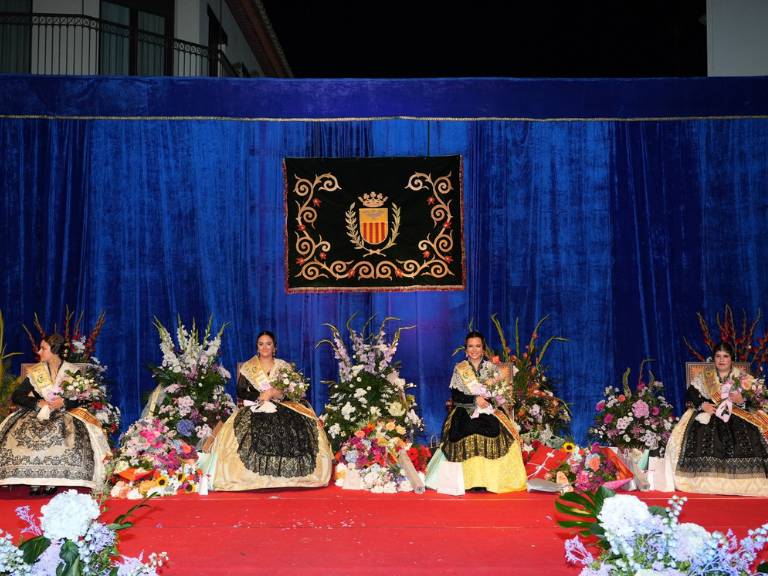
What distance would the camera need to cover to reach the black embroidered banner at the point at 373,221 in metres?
8.83

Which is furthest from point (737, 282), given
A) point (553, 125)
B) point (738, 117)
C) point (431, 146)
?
point (431, 146)

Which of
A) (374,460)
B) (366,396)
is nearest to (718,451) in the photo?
(374,460)

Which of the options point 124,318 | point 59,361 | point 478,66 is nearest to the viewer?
point 59,361

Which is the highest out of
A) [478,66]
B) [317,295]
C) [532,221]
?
[478,66]

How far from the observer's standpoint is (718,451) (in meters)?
7.13

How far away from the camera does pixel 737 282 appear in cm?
880

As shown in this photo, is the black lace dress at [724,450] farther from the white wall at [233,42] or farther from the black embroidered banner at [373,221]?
the white wall at [233,42]

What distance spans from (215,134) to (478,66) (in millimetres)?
4261

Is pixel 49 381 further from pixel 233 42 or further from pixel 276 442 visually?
pixel 233 42

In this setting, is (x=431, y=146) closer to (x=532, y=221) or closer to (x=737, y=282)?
(x=532, y=221)

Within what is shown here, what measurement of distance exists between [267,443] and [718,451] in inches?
135

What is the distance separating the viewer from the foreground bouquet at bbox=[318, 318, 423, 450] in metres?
7.62

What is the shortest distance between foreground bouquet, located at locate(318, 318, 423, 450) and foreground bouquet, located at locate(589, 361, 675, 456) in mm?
1575

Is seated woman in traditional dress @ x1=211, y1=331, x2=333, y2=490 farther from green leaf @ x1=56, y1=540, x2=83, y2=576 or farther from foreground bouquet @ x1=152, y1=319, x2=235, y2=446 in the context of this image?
green leaf @ x1=56, y1=540, x2=83, y2=576
